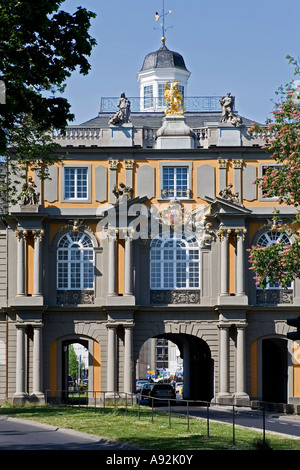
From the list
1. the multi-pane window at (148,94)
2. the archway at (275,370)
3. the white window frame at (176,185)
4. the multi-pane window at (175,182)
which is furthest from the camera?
the multi-pane window at (148,94)

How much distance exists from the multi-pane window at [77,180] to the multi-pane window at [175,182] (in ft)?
13.7

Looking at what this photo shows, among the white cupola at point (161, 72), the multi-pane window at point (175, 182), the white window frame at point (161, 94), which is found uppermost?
the white cupola at point (161, 72)

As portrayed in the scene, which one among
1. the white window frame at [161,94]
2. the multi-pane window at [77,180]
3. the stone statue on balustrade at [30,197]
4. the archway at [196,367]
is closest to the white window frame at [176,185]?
the multi-pane window at [77,180]

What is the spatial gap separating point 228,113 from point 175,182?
15.3ft

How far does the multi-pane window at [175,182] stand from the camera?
2443 inches

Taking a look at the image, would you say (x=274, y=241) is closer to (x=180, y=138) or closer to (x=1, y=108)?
(x=180, y=138)

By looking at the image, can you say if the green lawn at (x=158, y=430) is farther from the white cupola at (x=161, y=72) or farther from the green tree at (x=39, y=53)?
the white cupola at (x=161, y=72)

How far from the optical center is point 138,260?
61125 millimetres

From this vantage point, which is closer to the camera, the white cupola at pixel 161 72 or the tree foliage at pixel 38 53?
the tree foliage at pixel 38 53

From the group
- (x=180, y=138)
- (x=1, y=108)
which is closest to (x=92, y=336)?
(x=180, y=138)

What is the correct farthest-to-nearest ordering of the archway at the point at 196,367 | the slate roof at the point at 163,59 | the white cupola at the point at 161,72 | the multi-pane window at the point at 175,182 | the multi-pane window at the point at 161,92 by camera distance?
1. the slate roof at the point at 163,59
2. the white cupola at the point at 161,72
3. the multi-pane window at the point at 161,92
4. the archway at the point at 196,367
5. the multi-pane window at the point at 175,182

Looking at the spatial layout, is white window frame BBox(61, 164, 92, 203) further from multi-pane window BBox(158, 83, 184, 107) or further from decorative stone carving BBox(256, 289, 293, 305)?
multi-pane window BBox(158, 83, 184, 107)

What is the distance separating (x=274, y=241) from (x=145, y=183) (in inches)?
297

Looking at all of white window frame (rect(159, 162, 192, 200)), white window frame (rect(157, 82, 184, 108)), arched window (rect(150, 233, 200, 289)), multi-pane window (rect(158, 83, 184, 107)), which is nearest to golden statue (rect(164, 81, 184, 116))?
white window frame (rect(159, 162, 192, 200))
